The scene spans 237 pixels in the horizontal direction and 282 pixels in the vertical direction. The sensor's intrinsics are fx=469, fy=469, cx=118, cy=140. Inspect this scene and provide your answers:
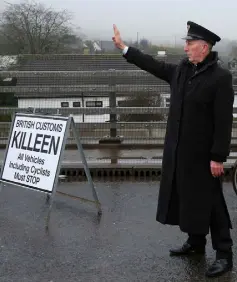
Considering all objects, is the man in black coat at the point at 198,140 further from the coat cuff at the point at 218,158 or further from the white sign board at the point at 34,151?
the white sign board at the point at 34,151

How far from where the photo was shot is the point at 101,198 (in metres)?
6.19

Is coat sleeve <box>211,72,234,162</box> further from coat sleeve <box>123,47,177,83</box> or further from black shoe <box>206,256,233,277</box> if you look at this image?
black shoe <box>206,256,233,277</box>

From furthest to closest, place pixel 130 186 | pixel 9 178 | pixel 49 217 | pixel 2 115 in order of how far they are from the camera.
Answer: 1. pixel 2 115
2. pixel 130 186
3. pixel 9 178
4. pixel 49 217

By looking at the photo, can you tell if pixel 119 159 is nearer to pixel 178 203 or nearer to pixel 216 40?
pixel 178 203

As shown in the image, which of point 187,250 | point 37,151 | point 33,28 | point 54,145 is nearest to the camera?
point 187,250

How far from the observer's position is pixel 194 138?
152 inches

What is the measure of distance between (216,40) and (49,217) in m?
2.65

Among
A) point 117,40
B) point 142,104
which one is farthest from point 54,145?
point 142,104

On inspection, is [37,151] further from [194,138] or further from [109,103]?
[109,103]

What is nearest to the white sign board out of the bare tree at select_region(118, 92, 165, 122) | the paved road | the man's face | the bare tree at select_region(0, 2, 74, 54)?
the paved road

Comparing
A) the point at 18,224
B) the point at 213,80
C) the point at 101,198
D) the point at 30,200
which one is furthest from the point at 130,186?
the point at 213,80

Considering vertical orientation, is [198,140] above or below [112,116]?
above

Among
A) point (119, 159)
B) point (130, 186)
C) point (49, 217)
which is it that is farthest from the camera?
point (119, 159)

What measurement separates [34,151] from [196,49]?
2456 millimetres
